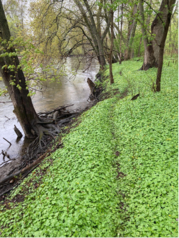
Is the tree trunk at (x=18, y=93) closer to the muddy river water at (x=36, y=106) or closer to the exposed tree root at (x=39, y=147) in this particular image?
the exposed tree root at (x=39, y=147)

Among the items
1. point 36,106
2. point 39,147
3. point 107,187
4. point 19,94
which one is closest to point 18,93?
point 19,94

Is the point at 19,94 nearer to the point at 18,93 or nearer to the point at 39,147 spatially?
the point at 18,93

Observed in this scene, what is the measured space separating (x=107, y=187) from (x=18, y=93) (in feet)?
24.4

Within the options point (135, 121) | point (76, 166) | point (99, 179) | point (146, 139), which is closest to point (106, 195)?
point (99, 179)

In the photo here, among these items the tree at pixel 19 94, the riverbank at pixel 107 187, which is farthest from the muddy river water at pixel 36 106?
the riverbank at pixel 107 187

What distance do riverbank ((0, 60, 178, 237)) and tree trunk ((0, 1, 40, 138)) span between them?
3.57 m

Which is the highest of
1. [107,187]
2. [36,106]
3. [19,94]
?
[19,94]

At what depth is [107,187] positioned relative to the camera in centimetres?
488

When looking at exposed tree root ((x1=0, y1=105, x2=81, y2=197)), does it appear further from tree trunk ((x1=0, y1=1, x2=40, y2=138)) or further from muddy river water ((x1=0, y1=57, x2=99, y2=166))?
muddy river water ((x1=0, y1=57, x2=99, y2=166))

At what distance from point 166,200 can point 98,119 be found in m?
5.31

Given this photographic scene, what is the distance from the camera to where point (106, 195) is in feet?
15.2

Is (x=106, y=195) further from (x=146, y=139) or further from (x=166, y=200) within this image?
(x=146, y=139)

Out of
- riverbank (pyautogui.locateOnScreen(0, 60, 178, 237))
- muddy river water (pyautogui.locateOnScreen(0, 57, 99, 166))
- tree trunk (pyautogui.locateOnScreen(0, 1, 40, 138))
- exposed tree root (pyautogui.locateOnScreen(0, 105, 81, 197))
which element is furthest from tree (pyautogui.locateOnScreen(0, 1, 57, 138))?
riverbank (pyautogui.locateOnScreen(0, 60, 178, 237))

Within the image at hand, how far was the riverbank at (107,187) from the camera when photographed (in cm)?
387
